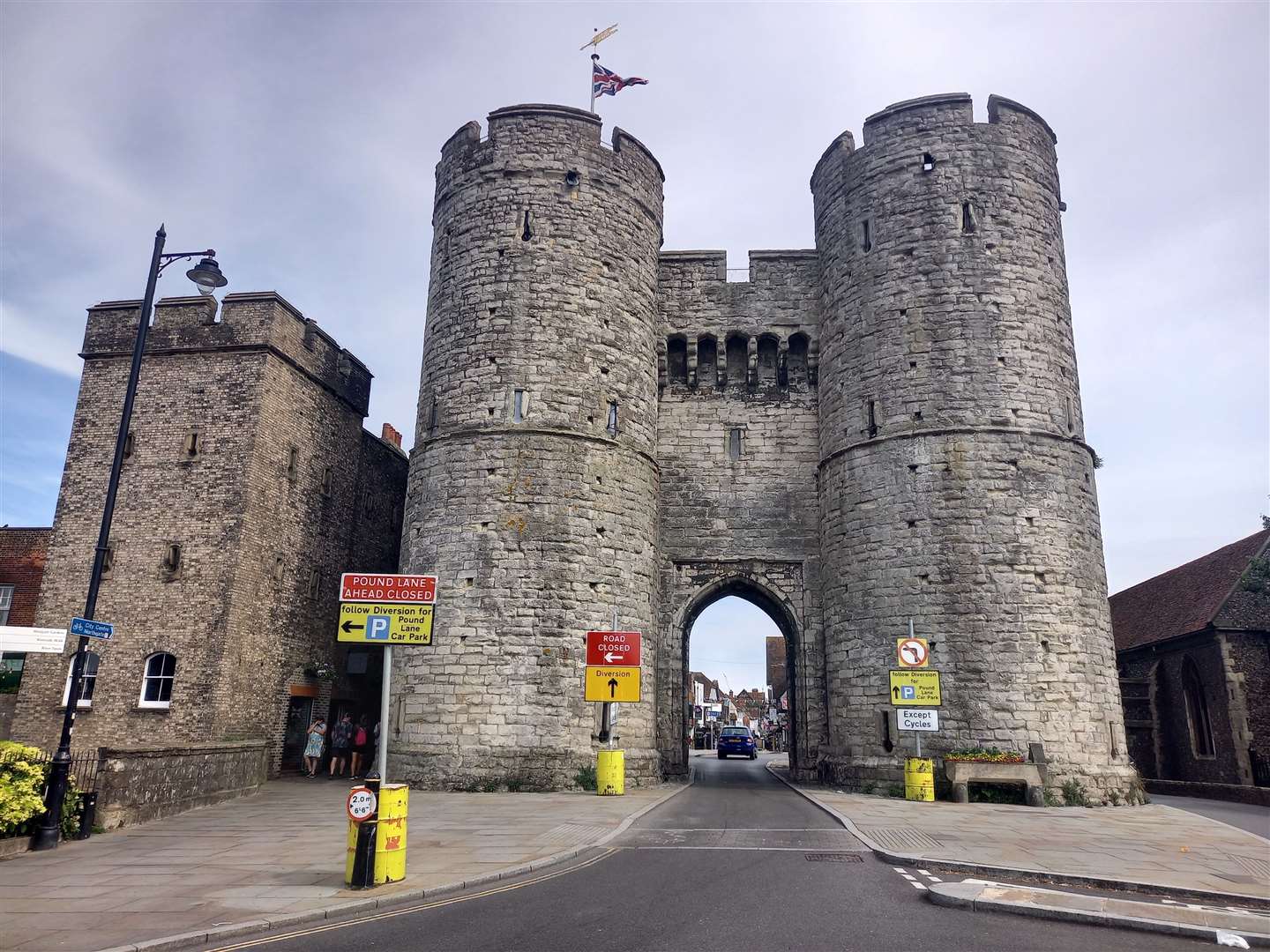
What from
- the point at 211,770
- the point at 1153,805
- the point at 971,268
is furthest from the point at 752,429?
the point at 211,770

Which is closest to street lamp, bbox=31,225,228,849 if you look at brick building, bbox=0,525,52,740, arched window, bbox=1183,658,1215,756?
brick building, bbox=0,525,52,740

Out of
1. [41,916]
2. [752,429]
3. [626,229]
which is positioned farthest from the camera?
[752,429]

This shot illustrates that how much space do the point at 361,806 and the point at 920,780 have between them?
1216cm

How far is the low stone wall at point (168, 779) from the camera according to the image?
1141cm

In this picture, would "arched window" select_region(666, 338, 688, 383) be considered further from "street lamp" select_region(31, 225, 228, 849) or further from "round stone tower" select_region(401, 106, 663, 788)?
Answer: "street lamp" select_region(31, 225, 228, 849)

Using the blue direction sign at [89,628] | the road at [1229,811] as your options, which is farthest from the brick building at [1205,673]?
the blue direction sign at [89,628]

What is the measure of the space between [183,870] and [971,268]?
1884cm

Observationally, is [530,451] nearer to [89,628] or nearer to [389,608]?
[89,628]

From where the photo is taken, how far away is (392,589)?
8945 millimetres

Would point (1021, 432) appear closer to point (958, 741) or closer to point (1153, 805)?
point (958, 741)

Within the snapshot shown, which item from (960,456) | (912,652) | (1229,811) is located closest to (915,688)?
(912,652)

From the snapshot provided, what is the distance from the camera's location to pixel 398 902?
7.29 metres

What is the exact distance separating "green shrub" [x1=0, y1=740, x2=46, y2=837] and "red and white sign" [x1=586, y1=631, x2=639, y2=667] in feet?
30.0

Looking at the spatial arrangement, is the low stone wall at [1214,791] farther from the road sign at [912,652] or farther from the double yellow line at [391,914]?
the double yellow line at [391,914]
